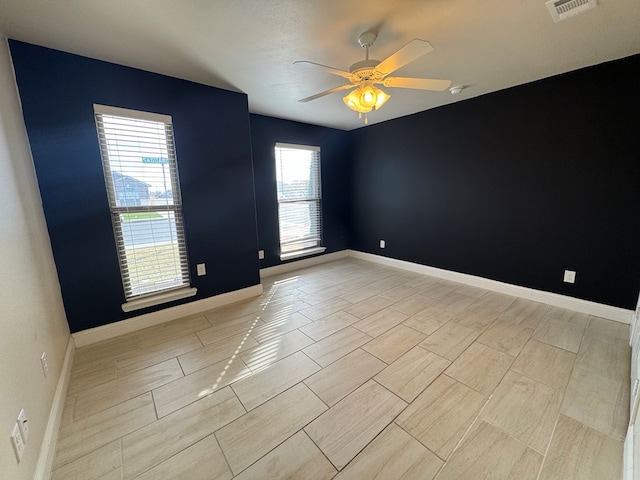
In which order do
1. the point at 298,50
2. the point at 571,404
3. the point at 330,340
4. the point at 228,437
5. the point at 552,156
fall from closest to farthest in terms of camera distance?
the point at 228,437 < the point at 571,404 < the point at 298,50 < the point at 330,340 < the point at 552,156

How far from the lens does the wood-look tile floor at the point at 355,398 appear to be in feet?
3.98

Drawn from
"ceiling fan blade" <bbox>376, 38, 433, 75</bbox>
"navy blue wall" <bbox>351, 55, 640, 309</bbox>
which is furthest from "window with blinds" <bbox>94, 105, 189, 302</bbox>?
"navy blue wall" <bbox>351, 55, 640, 309</bbox>

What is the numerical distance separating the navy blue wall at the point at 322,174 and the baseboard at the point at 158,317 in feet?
3.03

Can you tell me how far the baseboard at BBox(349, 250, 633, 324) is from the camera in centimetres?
238

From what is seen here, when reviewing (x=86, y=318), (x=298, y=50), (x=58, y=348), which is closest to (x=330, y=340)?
(x=58, y=348)

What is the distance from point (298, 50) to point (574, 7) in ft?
5.73

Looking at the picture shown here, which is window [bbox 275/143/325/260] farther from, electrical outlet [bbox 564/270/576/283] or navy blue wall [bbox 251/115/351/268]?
electrical outlet [bbox 564/270/576/283]

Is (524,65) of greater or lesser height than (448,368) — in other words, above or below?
above

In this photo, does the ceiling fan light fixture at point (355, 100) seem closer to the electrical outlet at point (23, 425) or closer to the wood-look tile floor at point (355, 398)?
the wood-look tile floor at point (355, 398)

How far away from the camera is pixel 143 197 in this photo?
2379mm

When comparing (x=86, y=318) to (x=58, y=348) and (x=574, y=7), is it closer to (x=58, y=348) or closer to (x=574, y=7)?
(x=58, y=348)

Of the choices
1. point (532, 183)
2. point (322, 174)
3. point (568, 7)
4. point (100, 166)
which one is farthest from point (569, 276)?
point (100, 166)

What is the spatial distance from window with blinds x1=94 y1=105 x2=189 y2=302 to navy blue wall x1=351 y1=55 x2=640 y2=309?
10.3 ft

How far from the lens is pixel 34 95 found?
1.86 metres
